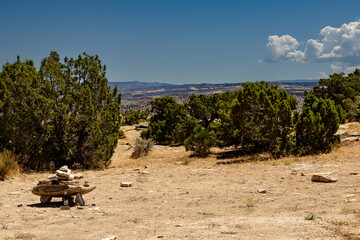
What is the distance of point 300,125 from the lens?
57.2 ft

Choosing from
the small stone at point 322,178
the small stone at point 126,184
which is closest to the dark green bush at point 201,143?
the small stone at point 126,184

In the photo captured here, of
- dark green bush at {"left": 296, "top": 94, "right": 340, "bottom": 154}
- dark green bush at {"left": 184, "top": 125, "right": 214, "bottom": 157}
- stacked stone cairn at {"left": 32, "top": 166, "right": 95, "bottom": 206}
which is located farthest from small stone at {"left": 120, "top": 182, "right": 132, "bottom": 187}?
dark green bush at {"left": 296, "top": 94, "right": 340, "bottom": 154}

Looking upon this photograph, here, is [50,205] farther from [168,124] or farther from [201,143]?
[168,124]

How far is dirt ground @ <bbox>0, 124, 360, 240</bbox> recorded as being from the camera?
5.90 metres

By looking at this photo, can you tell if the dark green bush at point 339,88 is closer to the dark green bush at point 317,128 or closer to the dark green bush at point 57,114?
the dark green bush at point 317,128

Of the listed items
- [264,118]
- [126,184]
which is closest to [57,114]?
[126,184]

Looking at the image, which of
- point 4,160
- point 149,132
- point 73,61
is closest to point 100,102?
point 73,61

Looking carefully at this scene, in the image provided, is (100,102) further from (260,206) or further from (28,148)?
(260,206)

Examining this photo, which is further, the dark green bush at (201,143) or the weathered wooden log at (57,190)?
the dark green bush at (201,143)

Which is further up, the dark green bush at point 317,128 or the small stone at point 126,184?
the dark green bush at point 317,128

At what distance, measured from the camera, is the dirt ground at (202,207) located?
19.4ft

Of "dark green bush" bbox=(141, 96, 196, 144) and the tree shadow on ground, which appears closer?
the tree shadow on ground

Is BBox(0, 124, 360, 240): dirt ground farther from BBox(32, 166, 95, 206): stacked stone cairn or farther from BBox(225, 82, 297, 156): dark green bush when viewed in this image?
BBox(225, 82, 297, 156): dark green bush

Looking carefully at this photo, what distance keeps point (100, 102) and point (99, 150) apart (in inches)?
105
